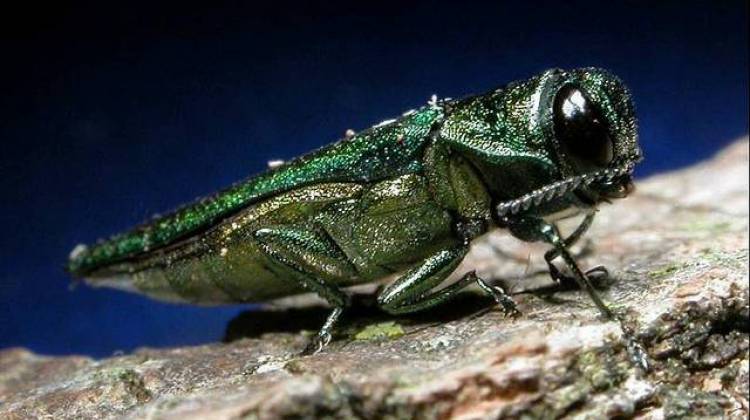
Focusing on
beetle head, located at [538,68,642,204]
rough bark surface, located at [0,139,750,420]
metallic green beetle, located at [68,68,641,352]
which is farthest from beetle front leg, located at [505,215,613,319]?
beetle head, located at [538,68,642,204]

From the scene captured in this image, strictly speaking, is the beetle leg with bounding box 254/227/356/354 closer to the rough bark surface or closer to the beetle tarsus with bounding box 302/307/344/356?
the beetle tarsus with bounding box 302/307/344/356

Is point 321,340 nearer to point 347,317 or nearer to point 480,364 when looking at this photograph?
point 347,317

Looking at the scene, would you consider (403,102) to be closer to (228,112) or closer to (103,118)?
(228,112)

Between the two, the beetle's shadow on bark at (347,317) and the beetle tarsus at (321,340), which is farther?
the beetle's shadow on bark at (347,317)

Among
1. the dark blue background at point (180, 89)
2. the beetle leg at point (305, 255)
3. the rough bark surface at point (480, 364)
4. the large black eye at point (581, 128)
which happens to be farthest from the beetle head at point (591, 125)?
the dark blue background at point (180, 89)

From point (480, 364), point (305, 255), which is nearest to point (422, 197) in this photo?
point (305, 255)

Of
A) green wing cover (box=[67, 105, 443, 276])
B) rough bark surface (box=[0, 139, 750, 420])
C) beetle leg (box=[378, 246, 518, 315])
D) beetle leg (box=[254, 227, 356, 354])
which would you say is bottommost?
rough bark surface (box=[0, 139, 750, 420])

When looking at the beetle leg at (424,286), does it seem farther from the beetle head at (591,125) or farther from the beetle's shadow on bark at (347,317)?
the beetle head at (591,125)

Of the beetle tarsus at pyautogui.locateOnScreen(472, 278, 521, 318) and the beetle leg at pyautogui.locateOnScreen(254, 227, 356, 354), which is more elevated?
the beetle leg at pyautogui.locateOnScreen(254, 227, 356, 354)
